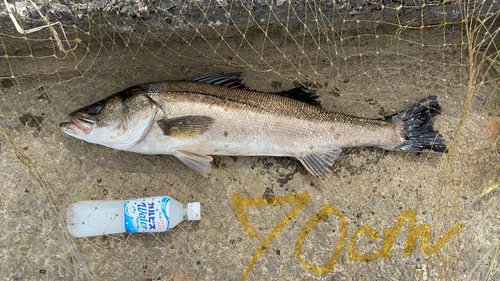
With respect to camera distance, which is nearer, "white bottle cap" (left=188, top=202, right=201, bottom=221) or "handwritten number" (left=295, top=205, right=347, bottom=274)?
"white bottle cap" (left=188, top=202, right=201, bottom=221)

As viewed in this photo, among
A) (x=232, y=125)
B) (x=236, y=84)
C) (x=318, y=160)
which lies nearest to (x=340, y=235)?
(x=318, y=160)

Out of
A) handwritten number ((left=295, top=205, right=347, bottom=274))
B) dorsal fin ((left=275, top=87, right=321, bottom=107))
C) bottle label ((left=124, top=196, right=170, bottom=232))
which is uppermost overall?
dorsal fin ((left=275, top=87, right=321, bottom=107))

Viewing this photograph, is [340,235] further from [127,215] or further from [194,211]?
[127,215]

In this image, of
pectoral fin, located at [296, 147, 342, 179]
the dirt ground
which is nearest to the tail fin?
the dirt ground

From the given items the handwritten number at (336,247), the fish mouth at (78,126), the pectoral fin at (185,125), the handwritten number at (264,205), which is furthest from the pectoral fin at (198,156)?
the handwritten number at (336,247)

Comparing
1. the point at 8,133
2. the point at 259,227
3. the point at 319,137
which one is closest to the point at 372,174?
the point at 319,137

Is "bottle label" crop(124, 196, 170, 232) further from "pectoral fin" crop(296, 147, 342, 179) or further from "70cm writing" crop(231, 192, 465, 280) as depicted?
"pectoral fin" crop(296, 147, 342, 179)
